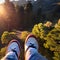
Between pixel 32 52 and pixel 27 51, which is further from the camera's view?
pixel 27 51

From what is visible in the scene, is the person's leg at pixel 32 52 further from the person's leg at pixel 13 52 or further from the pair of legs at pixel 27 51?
the person's leg at pixel 13 52

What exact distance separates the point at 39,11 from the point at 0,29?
21.6 feet

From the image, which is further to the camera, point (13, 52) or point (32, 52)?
point (13, 52)

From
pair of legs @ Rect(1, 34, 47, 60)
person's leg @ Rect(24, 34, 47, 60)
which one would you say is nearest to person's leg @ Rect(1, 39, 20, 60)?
pair of legs @ Rect(1, 34, 47, 60)

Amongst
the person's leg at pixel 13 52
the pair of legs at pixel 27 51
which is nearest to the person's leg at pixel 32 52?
A: the pair of legs at pixel 27 51

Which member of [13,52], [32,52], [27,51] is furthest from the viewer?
[27,51]

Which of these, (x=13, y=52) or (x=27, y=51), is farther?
(x=27, y=51)

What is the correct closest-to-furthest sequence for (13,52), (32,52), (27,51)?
(32,52)
(13,52)
(27,51)

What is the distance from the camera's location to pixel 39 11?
89.1 ft

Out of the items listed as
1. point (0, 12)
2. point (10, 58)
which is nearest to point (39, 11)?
point (0, 12)

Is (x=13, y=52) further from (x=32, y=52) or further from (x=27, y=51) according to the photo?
(x=32, y=52)

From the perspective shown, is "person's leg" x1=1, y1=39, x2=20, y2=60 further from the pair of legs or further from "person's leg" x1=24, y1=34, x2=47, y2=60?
"person's leg" x1=24, y1=34, x2=47, y2=60

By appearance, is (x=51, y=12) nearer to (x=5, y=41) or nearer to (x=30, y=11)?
(x=30, y=11)

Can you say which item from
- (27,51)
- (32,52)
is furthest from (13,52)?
(32,52)
